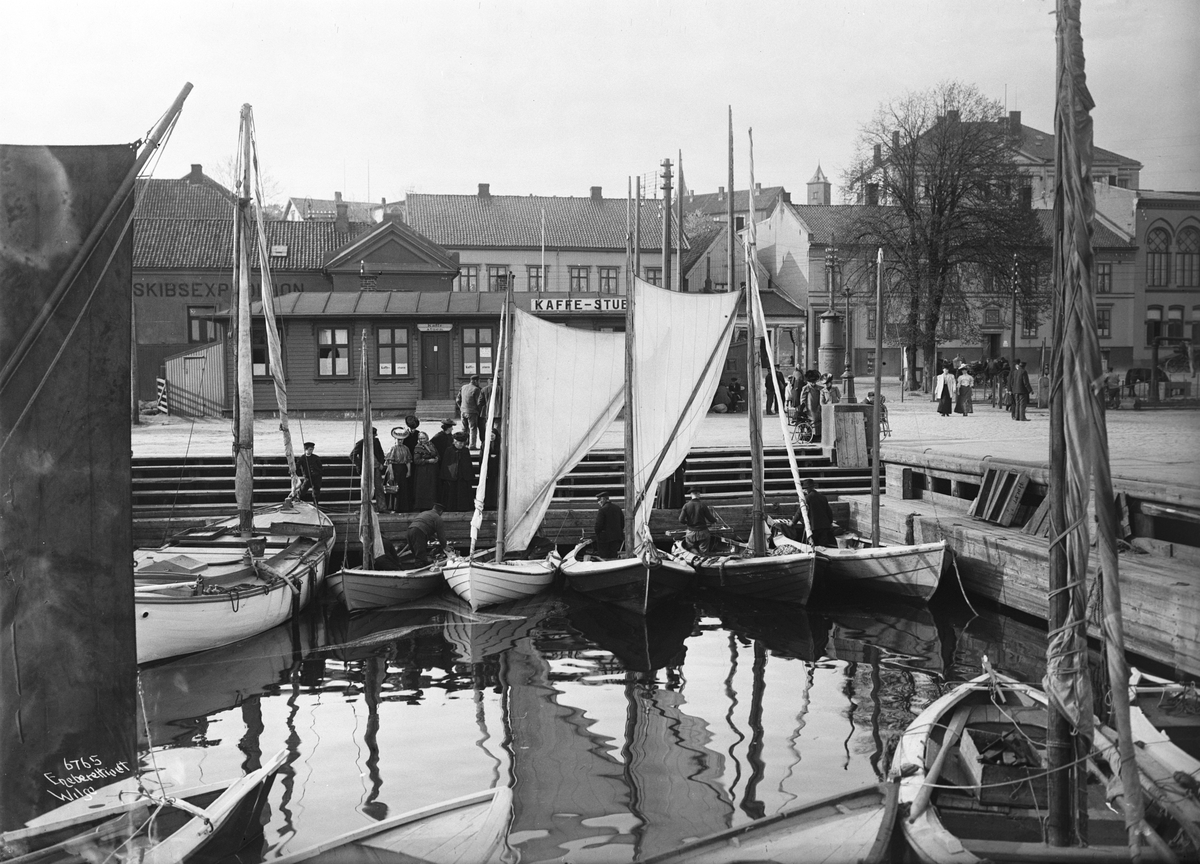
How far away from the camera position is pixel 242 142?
17.5 metres

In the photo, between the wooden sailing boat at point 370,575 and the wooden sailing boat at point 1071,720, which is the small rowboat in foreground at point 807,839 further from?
the wooden sailing boat at point 370,575

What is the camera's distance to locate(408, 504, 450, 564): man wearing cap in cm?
1792

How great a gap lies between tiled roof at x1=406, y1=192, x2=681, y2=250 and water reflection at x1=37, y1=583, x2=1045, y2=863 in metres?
47.7

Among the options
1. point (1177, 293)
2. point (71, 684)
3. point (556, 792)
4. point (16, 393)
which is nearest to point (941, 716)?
point (556, 792)

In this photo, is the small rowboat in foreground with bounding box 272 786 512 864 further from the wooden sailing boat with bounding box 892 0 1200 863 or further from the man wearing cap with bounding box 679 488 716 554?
the man wearing cap with bounding box 679 488 716 554

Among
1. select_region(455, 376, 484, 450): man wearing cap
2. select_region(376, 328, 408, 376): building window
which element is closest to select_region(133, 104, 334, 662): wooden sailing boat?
select_region(455, 376, 484, 450): man wearing cap

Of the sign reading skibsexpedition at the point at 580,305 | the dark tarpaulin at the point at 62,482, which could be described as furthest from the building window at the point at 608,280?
the dark tarpaulin at the point at 62,482

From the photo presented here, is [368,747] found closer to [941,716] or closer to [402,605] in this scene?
Answer: [941,716]

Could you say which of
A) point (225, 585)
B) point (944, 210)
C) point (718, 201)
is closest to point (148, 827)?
point (225, 585)

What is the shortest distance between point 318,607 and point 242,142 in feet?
24.3

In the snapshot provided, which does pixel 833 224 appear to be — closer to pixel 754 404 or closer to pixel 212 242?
pixel 212 242

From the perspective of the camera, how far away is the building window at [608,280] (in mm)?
63156

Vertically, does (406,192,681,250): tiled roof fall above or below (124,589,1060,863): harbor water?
above

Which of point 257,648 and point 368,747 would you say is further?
point 257,648
